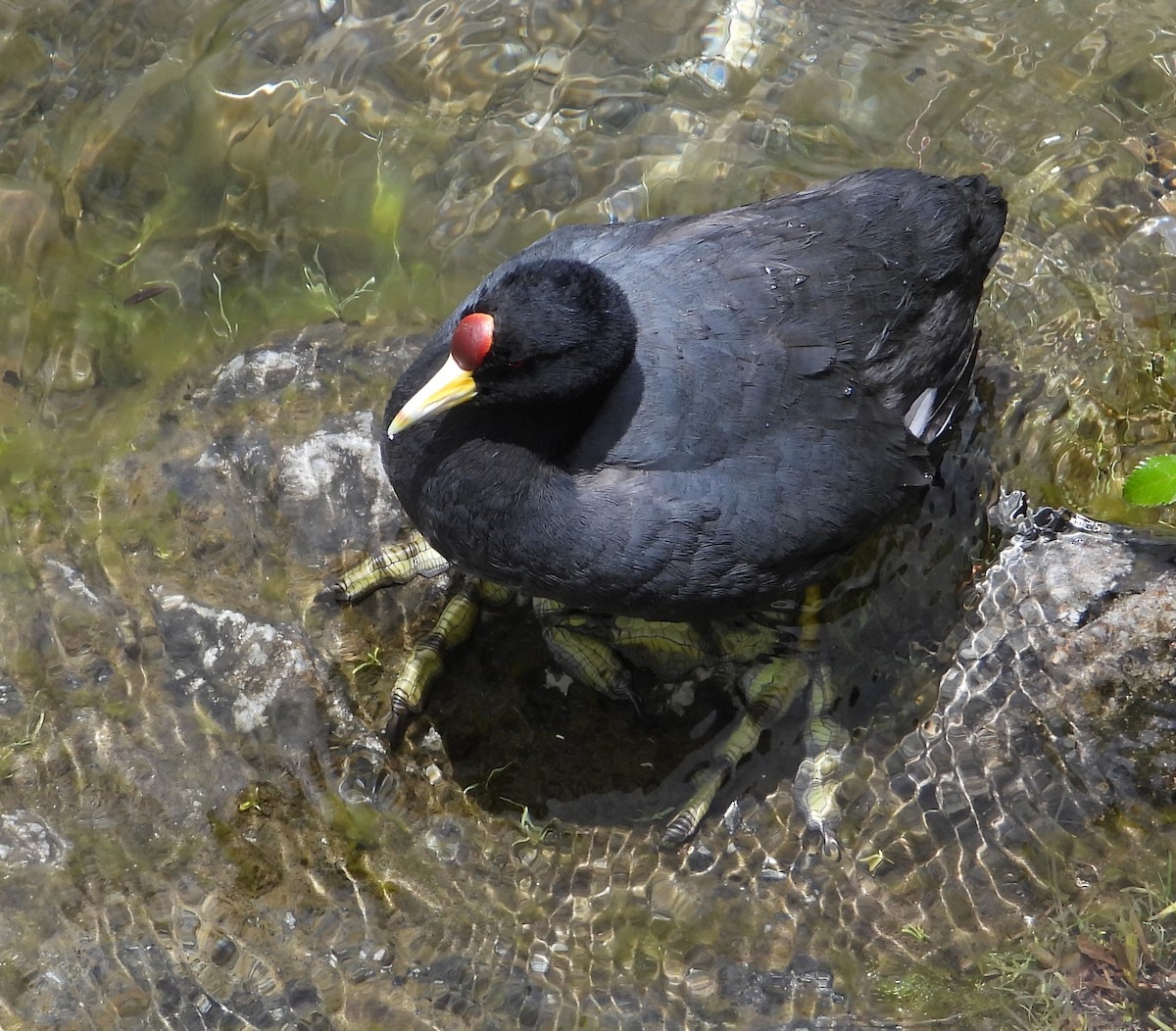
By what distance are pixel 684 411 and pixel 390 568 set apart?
5.08 ft

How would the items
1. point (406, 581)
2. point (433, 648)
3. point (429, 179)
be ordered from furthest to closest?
point (429, 179), point (406, 581), point (433, 648)

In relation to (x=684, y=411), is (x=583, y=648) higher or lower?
lower

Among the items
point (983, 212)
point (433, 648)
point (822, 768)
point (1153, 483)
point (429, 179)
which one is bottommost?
point (822, 768)

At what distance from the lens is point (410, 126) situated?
205 inches

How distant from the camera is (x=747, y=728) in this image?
4.29 m

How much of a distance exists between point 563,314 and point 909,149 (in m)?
2.86

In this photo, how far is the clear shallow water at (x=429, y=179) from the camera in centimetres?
455

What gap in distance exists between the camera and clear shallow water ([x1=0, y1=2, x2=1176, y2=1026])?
4547 mm

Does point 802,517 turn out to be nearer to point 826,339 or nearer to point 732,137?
point 826,339

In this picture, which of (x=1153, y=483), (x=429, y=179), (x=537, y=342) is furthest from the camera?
(x=429, y=179)

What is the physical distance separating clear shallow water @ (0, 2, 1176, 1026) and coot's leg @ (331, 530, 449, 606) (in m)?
0.19

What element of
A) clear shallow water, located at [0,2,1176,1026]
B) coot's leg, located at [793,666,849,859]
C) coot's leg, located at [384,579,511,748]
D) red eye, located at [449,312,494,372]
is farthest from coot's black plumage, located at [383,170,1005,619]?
clear shallow water, located at [0,2,1176,1026]

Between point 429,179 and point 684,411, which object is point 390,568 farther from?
point 429,179

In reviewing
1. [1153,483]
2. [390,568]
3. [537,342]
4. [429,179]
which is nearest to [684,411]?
[537,342]
